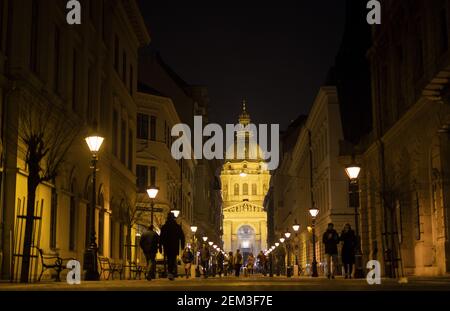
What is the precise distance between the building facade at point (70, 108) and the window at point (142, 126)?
10.1m

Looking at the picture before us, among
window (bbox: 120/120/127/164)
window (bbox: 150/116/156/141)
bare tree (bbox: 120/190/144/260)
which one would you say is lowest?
bare tree (bbox: 120/190/144/260)

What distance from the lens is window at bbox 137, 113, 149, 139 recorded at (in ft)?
191

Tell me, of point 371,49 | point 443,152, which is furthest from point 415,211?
point 371,49

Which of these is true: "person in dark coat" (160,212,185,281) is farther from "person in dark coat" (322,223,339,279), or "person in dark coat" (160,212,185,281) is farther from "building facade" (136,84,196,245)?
"building facade" (136,84,196,245)

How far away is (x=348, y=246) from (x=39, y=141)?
13009mm

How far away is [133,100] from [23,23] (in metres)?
24.4

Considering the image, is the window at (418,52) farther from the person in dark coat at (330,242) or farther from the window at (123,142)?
the window at (123,142)

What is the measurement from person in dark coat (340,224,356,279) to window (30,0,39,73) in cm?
1211

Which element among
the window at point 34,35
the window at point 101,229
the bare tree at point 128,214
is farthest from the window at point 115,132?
the window at point 34,35

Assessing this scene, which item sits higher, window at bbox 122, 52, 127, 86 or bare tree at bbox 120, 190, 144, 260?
window at bbox 122, 52, 127, 86

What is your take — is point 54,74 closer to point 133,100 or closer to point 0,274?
point 0,274

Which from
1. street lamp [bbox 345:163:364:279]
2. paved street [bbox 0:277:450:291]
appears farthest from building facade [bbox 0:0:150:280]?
street lamp [bbox 345:163:364:279]

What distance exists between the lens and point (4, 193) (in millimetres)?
21875

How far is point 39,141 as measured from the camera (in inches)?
782
